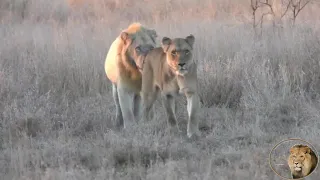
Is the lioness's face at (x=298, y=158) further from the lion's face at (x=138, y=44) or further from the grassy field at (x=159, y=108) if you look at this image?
the lion's face at (x=138, y=44)

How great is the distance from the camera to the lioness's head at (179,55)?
6.25 m

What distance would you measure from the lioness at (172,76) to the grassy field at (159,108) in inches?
10.7

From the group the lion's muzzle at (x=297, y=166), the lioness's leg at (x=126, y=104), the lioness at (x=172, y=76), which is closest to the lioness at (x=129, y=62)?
the lioness's leg at (x=126, y=104)

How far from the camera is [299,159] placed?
4969mm

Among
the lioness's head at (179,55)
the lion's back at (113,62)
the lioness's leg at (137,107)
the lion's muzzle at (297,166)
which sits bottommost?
the lioness's leg at (137,107)

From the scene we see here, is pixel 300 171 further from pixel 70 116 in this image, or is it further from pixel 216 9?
pixel 216 9

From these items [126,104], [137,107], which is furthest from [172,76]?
[137,107]

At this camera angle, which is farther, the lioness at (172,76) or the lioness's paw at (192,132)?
the lioness's paw at (192,132)

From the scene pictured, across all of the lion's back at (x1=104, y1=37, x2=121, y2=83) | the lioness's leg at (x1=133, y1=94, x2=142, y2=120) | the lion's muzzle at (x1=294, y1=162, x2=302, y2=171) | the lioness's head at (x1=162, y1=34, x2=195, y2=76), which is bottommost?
the lioness's leg at (x1=133, y1=94, x2=142, y2=120)

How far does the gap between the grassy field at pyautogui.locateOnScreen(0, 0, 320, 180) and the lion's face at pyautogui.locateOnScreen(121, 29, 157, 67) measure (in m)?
0.76

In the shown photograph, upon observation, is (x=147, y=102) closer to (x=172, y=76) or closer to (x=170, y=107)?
(x=170, y=107)

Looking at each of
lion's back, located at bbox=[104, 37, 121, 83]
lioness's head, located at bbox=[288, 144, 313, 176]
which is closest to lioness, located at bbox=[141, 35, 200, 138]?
lion's back, located at bbox=[104, 37, 121, 83]

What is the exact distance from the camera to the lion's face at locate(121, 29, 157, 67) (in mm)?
7098

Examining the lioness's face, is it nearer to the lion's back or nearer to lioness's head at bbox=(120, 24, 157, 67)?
lioness's head at bbox=(120, 24, 157, 67)
